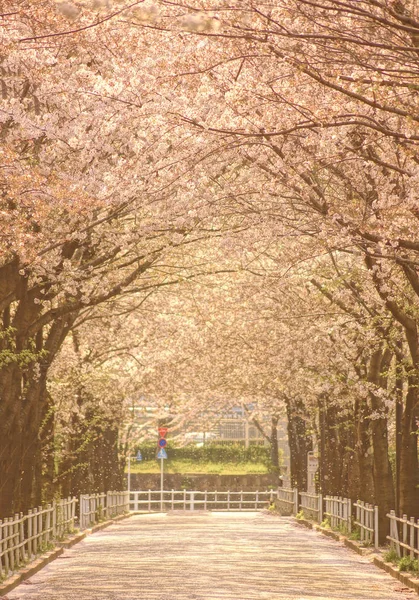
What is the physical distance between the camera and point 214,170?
60.7ft

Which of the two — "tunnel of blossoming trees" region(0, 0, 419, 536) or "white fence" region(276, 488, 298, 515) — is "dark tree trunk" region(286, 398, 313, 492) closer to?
"white fence" region(276, 488, 298, 515)

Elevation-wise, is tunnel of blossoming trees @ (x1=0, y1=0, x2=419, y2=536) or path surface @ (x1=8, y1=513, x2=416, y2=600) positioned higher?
tunnel of blossoming trees @ (x1=0, y1=0, x2=419, y2=536)

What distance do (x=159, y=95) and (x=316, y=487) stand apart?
103 feet

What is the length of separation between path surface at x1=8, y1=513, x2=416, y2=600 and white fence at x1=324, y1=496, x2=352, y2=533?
32.3 inches

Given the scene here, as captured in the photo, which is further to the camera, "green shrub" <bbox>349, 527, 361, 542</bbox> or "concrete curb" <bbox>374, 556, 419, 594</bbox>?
"green shrub" <bbox>349, 527, 361, 542</bbox>

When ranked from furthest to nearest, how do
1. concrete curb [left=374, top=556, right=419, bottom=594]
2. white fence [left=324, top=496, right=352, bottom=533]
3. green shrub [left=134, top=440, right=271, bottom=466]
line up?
green shrub [left=134, top=440, right=271, bottom=466] < white fence [left=324, top=496, right=352, bottom=533] < concrete curb [left=374, top=556, right=419, bottom=594]

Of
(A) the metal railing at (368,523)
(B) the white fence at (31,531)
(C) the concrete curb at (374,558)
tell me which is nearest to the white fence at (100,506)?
(B) the white fence at (31,531)

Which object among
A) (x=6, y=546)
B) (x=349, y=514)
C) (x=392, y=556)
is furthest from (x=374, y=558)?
(x=349, y=514)

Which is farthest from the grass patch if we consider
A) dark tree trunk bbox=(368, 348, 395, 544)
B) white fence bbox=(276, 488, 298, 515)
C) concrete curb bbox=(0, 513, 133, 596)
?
dark tree trunk bbox=(368, 348, 395, 544)

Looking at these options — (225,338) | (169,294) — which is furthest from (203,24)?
(225,338)

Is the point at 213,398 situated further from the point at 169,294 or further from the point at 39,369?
the point at 39,369

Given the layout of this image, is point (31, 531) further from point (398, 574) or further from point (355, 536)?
point (355, 536)

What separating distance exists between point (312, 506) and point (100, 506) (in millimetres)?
8005

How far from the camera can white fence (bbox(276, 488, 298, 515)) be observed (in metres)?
51.0
